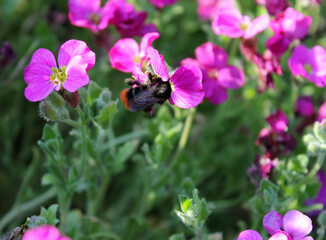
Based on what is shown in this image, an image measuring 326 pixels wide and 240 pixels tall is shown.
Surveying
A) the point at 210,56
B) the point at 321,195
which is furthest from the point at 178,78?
the point at 321,195

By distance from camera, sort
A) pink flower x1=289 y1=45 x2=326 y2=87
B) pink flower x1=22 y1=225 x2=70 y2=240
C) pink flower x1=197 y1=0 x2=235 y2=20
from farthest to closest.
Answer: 1. pink flower x1=197 y1=0 x2=235 y2=20
2. pink flower x1=289 y1=45 x2=326 y2=87
3. pink flower x1=22 y1=225 x2=70 y2=240

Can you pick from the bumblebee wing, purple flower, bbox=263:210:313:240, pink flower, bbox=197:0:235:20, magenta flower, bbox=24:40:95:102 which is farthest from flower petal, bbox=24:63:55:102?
pink flower, bbox=197:0:235:20

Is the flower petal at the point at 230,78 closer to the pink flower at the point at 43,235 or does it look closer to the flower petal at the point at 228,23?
the flower petal at the point at 228,23

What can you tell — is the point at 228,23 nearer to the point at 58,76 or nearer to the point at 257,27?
the point at 257,27

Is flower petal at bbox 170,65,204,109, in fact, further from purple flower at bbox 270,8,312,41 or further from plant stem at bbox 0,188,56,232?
plant stem at bbox 0,188,56,232

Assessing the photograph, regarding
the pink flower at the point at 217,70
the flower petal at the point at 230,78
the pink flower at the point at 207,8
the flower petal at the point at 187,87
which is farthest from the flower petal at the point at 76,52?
the pink flower at the point at 207,8

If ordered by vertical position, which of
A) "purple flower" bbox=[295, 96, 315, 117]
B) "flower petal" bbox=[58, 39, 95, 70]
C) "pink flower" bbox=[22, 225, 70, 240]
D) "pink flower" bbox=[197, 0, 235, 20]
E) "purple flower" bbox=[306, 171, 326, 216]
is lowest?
"purple flower" bbox=[306, 171, 326, 216]
